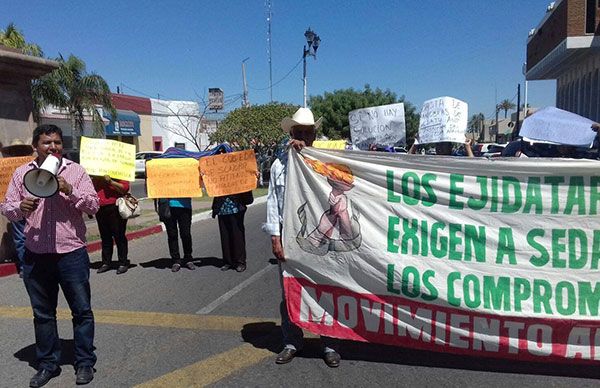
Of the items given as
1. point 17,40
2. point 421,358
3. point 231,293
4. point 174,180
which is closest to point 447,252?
point 421,358

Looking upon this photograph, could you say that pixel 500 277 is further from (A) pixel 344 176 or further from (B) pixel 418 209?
(A) pixel 344 176

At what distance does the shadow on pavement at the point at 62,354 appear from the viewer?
13.9ft

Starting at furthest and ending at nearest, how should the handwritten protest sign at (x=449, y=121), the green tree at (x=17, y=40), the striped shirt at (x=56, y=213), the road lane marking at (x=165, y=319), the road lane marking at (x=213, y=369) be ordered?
the green tree at (x=17, y=40)
the handwritten protest sign at (x=449, y=121)
the road lane marking at (x=165, y=319)
the road lane marking at (x=213, y=369)
the striped shirt at (x=56, y=213)

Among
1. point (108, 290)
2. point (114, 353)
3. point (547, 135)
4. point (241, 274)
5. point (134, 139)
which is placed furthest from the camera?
→ point (134, 139)

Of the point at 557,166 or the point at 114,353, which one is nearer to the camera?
the point at 557,166

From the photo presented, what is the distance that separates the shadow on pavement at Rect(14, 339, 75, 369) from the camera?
4251 millimetres

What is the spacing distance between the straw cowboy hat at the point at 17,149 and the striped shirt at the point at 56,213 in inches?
154

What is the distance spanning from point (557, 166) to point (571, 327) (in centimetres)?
117

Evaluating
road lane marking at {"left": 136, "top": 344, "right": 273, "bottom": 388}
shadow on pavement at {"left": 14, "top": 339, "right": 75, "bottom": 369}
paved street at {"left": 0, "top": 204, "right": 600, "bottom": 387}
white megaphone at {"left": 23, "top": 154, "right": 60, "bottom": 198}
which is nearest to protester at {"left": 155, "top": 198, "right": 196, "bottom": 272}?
paved street at {"left": 0, "top": 204, "right": 600, "bottom": 387}

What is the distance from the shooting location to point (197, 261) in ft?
26.6

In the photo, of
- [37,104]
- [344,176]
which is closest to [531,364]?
[344,176]

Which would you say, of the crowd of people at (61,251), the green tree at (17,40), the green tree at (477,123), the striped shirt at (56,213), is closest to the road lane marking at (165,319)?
the crowd of people at (61,251)

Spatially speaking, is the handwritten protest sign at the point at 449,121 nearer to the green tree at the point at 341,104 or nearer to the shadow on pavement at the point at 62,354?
the shadow on pavement at the point at 62,354

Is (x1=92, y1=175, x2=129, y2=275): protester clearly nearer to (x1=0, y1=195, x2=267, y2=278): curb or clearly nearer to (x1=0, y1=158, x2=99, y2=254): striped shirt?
(x1=0, y1=195, x2=267, y2=278): curb
